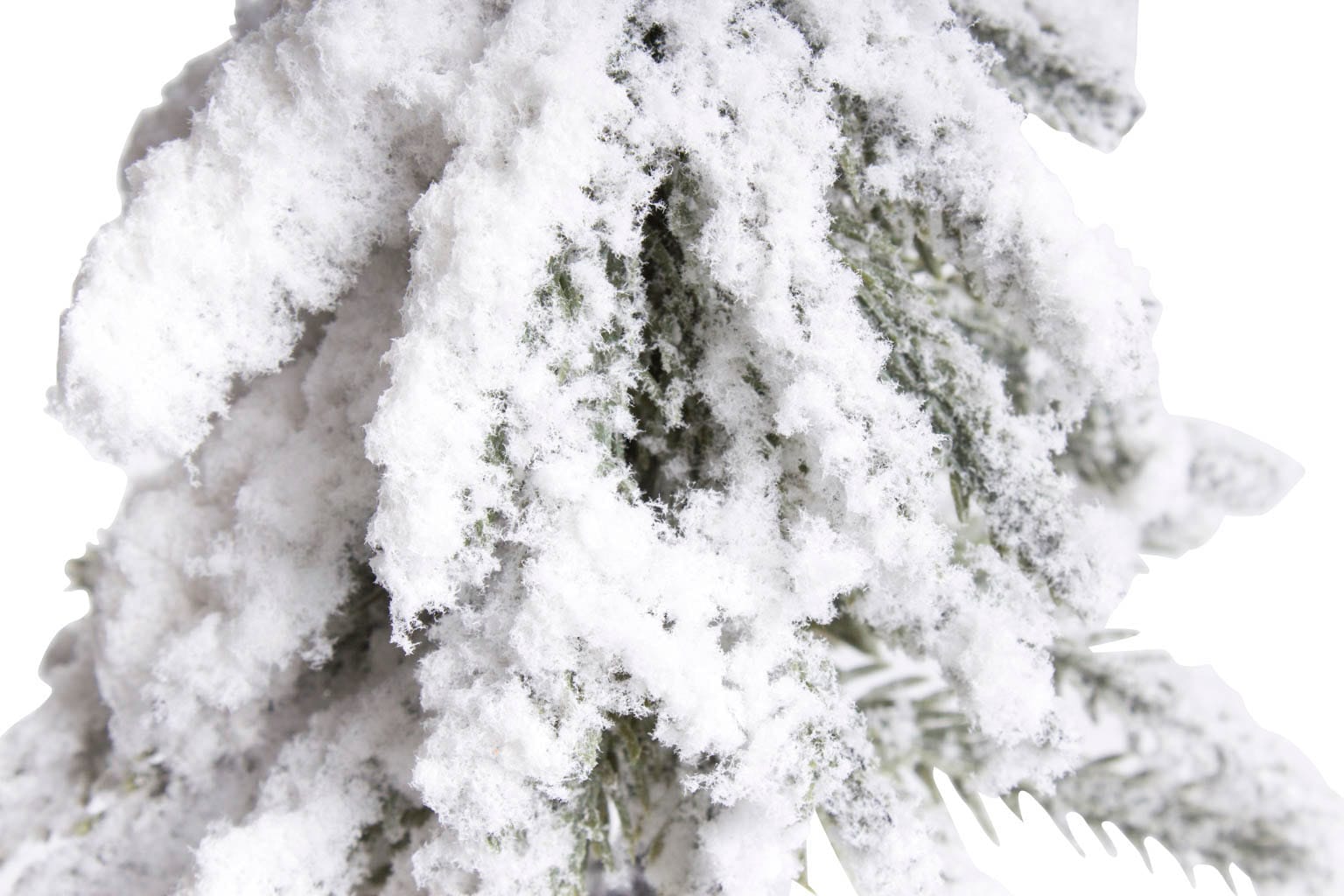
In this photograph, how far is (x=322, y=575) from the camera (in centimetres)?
99

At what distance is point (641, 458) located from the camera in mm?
964

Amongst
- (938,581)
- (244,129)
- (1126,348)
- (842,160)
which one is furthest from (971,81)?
(244,129)

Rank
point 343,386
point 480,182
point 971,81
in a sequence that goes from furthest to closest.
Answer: point 343,386
point 971,81
point 480,182

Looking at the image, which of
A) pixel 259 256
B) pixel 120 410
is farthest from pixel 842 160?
pixel 120 410

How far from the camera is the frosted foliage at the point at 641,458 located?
31.7 inches

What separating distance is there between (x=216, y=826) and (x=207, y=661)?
14 cm

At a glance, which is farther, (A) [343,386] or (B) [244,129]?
(A) [343,386]

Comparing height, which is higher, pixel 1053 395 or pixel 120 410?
pixel 120 410

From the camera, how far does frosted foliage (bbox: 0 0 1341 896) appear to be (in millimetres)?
806

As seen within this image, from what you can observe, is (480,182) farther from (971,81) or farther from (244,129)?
(971,81)

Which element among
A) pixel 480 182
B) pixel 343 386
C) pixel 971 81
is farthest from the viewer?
pixel 343 386

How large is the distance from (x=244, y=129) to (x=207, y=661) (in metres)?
0.46

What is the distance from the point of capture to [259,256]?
0.88 metres

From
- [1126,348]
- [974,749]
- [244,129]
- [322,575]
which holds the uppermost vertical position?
[244,129]
